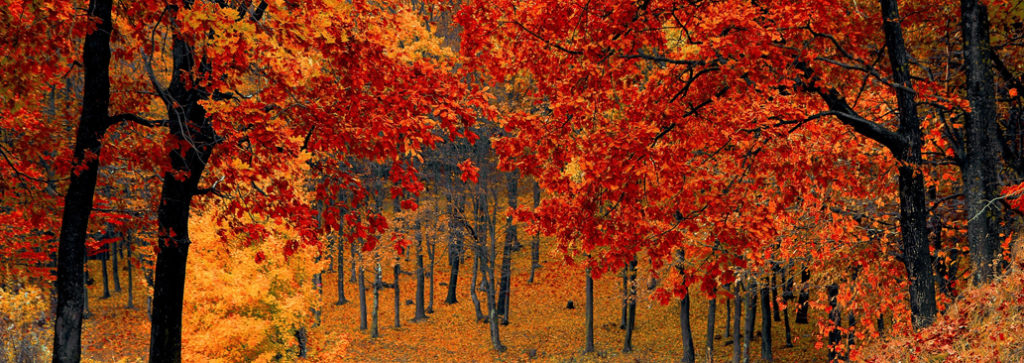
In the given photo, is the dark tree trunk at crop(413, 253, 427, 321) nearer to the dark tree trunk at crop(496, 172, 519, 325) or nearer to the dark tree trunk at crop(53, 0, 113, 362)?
the dark tree trunk at crop(496, 172, 519, 325)

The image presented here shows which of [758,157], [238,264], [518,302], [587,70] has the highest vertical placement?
[587,70]

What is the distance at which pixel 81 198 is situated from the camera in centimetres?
715

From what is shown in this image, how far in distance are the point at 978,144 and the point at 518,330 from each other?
25111 millimetres

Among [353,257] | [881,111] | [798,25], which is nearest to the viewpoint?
[798,25]

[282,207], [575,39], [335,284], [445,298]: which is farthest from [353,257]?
[575,39]

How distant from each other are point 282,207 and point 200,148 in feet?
4.19

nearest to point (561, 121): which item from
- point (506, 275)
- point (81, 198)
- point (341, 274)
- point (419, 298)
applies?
point (81, 198)

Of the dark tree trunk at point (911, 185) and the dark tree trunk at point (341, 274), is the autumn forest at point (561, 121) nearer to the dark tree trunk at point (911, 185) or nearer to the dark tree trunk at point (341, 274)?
the dark tree trunk at point (911, 185)

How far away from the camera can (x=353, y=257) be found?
31797mm

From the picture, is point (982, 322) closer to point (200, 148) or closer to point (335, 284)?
point (200, 148)

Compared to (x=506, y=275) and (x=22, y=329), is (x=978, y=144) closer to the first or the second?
(x=22, y=329)

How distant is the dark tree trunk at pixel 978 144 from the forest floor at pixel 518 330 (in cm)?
1497

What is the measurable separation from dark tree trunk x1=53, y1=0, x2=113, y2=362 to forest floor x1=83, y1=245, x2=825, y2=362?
13625 mm

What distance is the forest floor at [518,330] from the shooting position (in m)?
27.1
